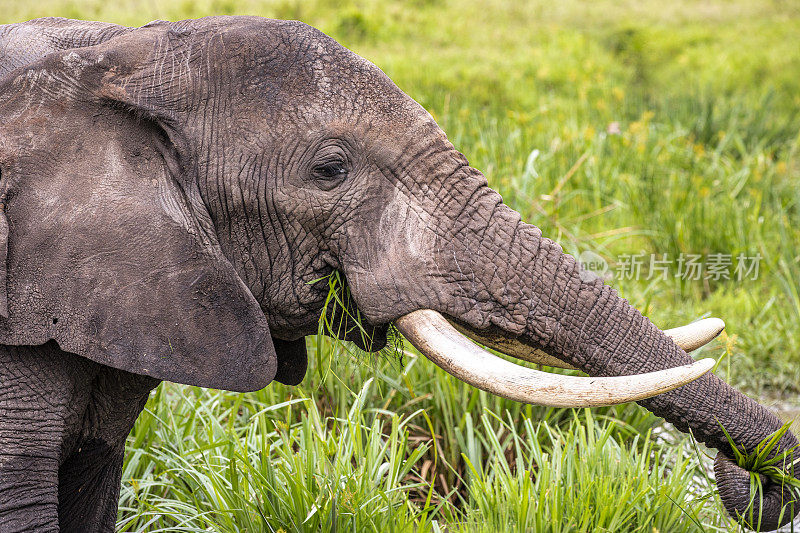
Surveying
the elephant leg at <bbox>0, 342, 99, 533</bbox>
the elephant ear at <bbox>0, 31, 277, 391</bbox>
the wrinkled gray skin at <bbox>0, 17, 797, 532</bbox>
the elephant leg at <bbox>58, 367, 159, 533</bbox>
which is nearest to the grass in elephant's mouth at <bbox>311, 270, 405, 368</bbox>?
the wrinkled gray skin at <bbox>0, 17, 797, 532</bbox>

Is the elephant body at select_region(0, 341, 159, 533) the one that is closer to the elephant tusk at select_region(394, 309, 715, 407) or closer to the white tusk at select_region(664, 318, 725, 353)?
the elephant tusk at select_region(394, 309, 715, 407)

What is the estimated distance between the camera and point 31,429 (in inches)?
91.4

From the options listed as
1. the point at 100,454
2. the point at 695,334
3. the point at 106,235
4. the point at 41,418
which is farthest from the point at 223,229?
the point at 695,334

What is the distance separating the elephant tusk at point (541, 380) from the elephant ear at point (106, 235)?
0.52m

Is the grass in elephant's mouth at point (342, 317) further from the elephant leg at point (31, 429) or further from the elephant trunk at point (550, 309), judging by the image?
the elephant leg at point (31, 429)

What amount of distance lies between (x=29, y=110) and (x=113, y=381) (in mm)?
741

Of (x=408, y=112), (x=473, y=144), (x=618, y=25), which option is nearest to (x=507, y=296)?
(x=408, y=112)

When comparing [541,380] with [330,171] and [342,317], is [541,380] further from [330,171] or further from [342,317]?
[330,171]

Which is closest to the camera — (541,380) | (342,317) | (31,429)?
(541,380)

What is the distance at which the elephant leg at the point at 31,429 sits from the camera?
7.57 ft

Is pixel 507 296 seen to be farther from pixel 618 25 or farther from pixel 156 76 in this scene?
pixel 618 25

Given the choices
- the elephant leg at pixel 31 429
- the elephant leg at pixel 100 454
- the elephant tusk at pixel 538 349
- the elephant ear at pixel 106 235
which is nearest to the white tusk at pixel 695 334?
the elephant tusk at pixel 538 349

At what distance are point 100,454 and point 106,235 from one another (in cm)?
82

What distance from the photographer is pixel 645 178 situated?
6676 millimetres
